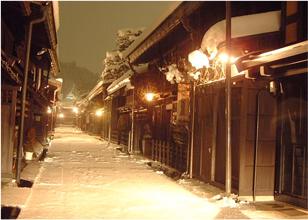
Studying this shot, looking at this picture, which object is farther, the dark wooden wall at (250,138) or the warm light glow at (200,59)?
the warm light glow at (200,59)

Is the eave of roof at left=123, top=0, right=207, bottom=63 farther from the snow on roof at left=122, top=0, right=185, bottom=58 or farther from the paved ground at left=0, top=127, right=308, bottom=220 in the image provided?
the paved ground at left=0, top=127, right=308, bottom=220

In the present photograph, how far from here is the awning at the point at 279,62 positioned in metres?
5.74

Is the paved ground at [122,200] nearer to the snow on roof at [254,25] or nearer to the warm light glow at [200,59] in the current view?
the warm light glow at [200,59]

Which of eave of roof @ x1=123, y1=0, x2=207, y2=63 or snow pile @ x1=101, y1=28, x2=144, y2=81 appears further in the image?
snow pile @ x1=101, y1=28, x2=144, y2=81

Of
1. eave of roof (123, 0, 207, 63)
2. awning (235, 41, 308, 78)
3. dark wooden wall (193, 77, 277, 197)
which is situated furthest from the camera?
eave of roof (123, 0, 207, 63)

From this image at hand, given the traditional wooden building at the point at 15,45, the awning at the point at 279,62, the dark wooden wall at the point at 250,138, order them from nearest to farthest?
the awning at the point at 279,62, the dark wooden wall at the point at 250,138, the traditional wooden building at the point at 15,45

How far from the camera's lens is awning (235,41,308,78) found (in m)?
5.74

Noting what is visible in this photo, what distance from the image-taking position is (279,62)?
20.4 feet

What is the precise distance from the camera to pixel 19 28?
11.3 metres

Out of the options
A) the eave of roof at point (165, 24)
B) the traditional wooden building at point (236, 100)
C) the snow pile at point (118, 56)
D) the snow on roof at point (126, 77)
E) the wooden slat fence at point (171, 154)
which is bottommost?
the wooden slat fence at point (171, 154)

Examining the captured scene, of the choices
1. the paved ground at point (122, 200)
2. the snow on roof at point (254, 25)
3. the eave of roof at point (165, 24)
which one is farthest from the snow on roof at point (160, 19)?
the paved ground at point (122, 200)

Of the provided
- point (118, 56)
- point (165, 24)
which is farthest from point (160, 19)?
point (118, 56)

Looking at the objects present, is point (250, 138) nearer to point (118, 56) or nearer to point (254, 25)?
point (254, 25)

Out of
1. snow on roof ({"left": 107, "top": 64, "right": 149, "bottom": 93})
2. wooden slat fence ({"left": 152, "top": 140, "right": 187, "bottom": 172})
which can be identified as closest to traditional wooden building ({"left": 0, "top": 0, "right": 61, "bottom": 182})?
wooden slat fence ({"left": 152, "top": 140, "right": 187, "bottom": 172})
